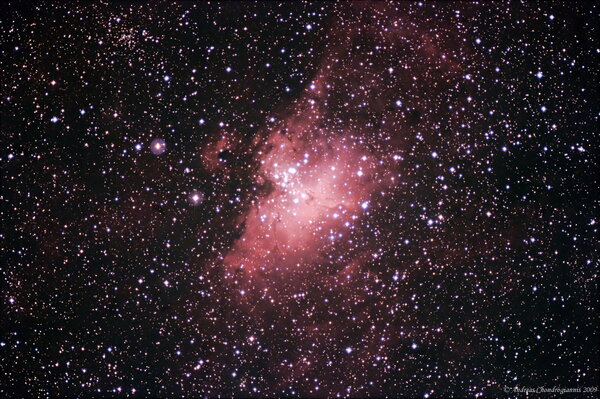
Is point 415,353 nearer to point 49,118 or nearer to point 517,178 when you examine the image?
point 517,178

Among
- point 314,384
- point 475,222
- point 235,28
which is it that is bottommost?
point 314,384

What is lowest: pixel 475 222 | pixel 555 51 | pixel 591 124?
pixel 475 222

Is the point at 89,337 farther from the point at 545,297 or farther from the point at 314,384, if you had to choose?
the point at 545,297

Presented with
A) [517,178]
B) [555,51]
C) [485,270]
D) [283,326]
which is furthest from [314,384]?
[555,51]

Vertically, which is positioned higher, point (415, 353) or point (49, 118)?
point (49, 118)

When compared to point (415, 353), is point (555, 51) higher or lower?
higher

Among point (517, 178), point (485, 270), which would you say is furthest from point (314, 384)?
point (517, 178)
